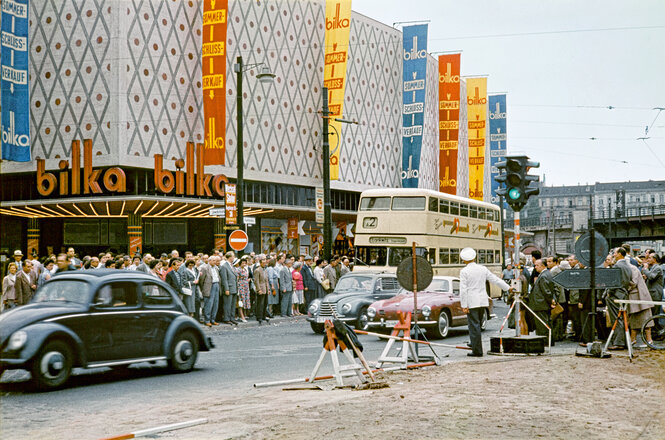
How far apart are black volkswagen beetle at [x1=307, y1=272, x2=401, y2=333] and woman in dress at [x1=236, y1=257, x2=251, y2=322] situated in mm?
3075

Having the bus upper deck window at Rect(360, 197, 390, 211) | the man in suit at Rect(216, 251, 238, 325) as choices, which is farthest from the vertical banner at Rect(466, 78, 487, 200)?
the man in suit at Rect(216, 251, 238, 325)

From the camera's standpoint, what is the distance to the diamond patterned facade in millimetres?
33562

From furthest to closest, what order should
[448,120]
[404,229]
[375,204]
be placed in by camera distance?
[448,120]
[375,204]
[404,229]

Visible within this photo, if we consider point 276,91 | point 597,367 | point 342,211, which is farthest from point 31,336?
point 342,211

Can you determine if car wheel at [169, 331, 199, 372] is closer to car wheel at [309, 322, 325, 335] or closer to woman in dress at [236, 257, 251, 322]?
car wheel at [309, 322, 325, 335]

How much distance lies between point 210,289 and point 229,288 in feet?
2.44

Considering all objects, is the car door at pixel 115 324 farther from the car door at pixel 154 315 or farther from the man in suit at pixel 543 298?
the man in suit at pixel 543 298

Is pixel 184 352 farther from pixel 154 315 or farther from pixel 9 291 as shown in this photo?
pixel 9 291

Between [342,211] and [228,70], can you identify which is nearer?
[228,70]

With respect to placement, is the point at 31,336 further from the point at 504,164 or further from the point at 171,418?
the point at 504,164

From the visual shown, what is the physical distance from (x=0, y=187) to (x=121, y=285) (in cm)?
2600

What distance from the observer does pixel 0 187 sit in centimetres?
3347

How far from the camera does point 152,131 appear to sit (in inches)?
1364

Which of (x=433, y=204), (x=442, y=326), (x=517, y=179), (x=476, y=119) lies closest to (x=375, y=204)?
(x=433, y=204)
